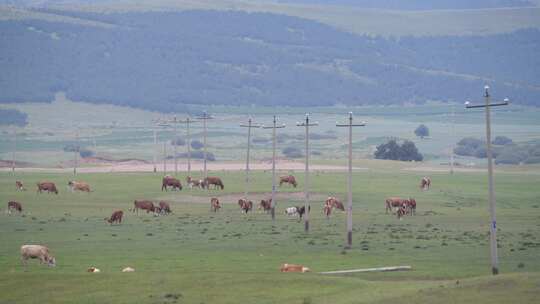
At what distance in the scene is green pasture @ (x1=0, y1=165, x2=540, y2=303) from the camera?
3100cm

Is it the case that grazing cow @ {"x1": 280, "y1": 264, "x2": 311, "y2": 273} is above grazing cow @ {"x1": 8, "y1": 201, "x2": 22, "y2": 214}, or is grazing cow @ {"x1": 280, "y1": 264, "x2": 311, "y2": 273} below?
below

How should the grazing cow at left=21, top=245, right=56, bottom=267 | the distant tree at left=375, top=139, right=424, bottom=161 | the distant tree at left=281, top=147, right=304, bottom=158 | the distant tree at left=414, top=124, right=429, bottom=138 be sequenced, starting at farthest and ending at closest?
1. the distant tree at left=414, top=124, right=429, bottom=138
2. the distant tree at left=281, top=147, right=304, bottom=158
3. the distant tree at left=375, top=139, right=424, bottom=161
4. the grazing cow at left=21, top=245, right=56, bottom=267

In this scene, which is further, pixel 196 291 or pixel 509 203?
pixel 509 203

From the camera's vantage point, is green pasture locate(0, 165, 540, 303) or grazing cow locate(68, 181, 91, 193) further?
grazing cow locate(68, 181, 91, 193)

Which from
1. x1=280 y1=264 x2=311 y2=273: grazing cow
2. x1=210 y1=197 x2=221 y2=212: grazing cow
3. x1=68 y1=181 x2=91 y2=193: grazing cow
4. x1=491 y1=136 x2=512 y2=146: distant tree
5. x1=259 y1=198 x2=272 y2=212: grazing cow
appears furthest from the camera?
x1=491 y1=136 x2=512 y2=146: distant tree

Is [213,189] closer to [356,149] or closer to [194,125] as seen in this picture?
[356,149]

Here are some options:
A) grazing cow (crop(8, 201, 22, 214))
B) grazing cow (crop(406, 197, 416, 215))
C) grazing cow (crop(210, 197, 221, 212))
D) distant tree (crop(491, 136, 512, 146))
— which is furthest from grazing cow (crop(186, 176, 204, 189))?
distant tree (crop(491, 136, 512, 146))

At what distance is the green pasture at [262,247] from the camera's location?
31.0 meters

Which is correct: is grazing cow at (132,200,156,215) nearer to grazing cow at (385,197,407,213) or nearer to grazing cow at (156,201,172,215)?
grazing cow at (156,201,172,215)

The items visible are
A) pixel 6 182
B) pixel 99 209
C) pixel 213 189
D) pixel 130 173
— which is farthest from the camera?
pixel 130 173

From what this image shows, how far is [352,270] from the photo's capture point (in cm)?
3712

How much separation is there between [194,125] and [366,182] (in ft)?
328

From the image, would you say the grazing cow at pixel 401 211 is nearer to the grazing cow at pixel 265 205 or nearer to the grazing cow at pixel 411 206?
the grazing cow at pixel 411 206

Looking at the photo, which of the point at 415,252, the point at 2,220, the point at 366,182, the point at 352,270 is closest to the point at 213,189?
the point at 366,182
